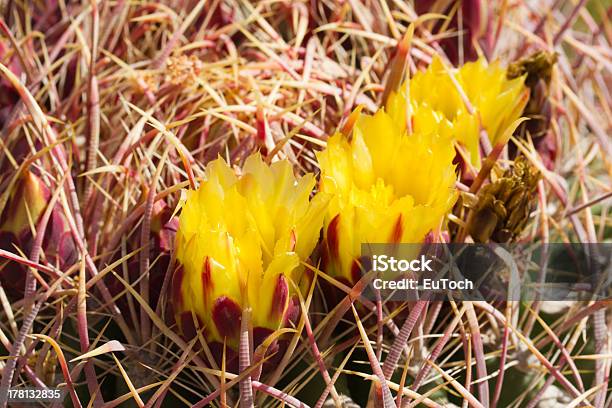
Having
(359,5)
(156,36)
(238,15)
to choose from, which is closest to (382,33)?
(359,5)

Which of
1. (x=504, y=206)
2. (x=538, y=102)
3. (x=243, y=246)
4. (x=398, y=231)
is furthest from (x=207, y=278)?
(x=538, y=102)

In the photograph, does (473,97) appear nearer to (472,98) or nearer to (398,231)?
(472,98)

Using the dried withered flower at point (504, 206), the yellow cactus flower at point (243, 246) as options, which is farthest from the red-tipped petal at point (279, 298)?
the dried withered flower at point (504, 206)

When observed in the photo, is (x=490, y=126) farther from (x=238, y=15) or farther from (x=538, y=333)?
(x=238, y=15)

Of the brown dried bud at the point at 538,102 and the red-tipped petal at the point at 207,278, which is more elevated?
the brown dried bud at the point at 538,102

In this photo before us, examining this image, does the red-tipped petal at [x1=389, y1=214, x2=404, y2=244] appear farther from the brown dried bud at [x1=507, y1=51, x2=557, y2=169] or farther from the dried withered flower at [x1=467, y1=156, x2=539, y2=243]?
the brown dried bud at [x1=507, y1=51, x2=557, y2=169]

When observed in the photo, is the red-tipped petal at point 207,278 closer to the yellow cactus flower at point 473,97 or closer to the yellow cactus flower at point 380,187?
the yellow cactus flower at point 380,187
